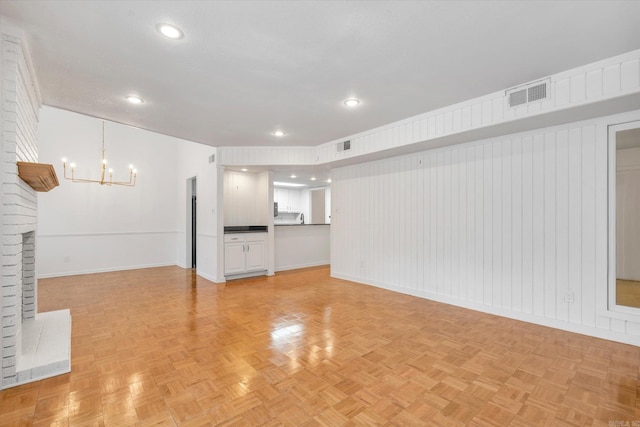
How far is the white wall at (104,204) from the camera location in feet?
19.1

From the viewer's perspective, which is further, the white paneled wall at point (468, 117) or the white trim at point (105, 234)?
the white trim at point (105, 234)

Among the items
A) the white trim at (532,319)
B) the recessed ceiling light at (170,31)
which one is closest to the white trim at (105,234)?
the white trim at (532,319)

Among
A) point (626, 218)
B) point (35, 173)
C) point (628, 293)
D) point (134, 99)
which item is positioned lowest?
point (628, 293)

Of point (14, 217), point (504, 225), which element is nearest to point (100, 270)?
point (14, 217)

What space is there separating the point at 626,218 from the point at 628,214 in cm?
4

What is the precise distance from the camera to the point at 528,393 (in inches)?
76.9

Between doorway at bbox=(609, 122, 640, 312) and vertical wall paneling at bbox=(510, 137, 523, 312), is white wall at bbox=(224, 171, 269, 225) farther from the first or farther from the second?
doorway at bbox=(609, 122, 640, 312)

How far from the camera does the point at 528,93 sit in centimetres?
283

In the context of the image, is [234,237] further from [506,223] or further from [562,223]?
[562,223]

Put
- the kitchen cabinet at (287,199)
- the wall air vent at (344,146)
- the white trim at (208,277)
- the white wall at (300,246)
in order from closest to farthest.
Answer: the wall air vent at (344,146) < the white trim at (208,277) < the white wall at (300,246) < the kitchen cabinet at (287,199)

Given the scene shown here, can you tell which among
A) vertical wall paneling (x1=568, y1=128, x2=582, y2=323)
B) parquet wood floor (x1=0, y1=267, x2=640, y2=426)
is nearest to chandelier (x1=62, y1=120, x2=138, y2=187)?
parquet wood floor (x1=0, y1=267, x2=640, y2=426)

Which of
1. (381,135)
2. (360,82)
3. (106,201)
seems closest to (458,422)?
(360,82)

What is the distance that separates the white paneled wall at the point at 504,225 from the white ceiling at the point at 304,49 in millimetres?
929

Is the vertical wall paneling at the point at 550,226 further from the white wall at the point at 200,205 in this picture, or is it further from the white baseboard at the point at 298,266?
the white wall at the point at 200,205
